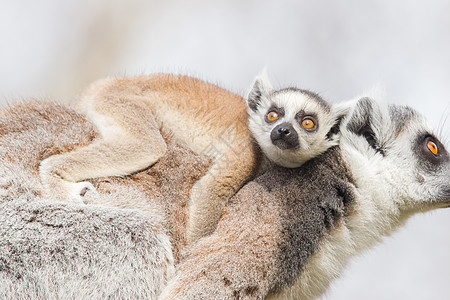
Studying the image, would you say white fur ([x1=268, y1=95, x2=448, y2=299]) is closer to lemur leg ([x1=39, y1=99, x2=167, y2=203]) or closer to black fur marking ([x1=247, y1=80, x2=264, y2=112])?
black fur marking ([x1=247, y1=80, x2=264, y2=112])

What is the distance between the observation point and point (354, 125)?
466cm

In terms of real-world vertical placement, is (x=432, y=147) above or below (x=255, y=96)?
above

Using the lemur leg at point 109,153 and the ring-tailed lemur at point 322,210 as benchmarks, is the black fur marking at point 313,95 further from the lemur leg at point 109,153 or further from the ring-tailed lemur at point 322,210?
the lemur leg at point 109,153

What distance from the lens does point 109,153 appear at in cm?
450

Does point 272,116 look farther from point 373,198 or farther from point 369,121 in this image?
point 373,198

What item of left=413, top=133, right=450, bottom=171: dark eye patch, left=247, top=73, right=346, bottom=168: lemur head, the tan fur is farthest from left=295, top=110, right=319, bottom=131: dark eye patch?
left=413, top=133, right=450, bottom=171: dark eye patch

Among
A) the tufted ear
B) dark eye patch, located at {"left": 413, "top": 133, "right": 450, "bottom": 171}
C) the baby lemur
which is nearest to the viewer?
the baby lemur

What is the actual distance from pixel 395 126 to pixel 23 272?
332 centimetres

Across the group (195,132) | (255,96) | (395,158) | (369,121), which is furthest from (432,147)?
(195,132)

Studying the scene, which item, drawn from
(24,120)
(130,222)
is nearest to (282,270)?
(130,222)

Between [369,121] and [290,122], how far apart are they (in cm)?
72

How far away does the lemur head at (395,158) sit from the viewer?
173 inches

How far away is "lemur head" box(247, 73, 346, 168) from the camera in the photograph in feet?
15.0

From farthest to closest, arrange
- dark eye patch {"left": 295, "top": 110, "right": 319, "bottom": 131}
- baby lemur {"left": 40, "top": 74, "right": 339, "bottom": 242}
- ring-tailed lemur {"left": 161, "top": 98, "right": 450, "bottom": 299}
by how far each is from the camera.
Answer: dark eye patch {"left": 295, "top": 110, "right": 319, "bottom": 131} → baby lemur {"left": 40, "top": 74, "right": 339, "bottom": 242} → ring-tailed lemur {"left": 161, "top": 98, "right": 450, "bottom": 299}
